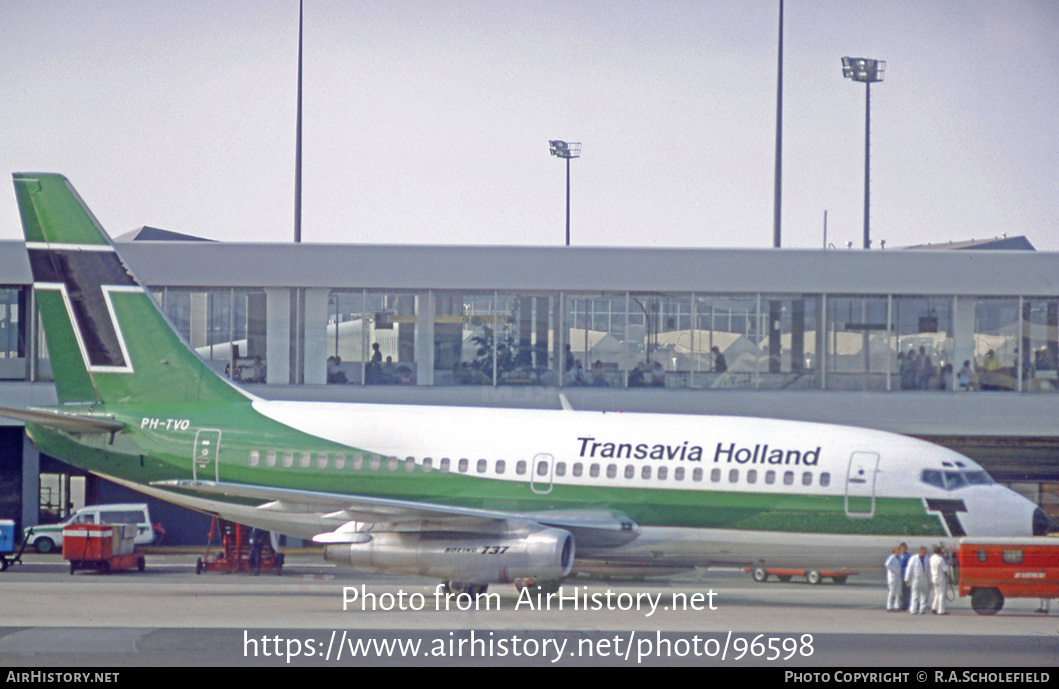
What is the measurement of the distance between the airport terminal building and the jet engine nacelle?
38.9ft

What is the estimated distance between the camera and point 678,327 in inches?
1314

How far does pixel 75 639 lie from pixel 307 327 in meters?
17.9

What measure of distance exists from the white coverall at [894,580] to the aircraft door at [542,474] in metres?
6.71

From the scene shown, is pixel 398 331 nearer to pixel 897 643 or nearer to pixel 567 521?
pixel 567 521

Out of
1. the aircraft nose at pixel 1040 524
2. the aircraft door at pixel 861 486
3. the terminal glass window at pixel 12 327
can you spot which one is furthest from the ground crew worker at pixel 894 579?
the terminal glass window at pixel 12 327

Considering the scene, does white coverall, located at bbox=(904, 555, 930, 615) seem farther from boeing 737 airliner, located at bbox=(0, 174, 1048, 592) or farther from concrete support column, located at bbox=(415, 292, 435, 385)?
concrete support column, located at bbox=(415, 292, 435, 385)

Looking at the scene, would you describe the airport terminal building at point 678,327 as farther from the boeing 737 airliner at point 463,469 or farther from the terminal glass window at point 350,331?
the boeing 737 airliner at point 463,469

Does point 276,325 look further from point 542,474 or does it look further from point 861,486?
point 861,486

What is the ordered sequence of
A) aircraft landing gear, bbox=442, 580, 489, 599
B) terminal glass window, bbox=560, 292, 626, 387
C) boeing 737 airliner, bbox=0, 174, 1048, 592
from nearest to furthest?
boeing 737 airliner, bbox=0, 174, 1048, 592
aircraft landing gear, bbox=442, 580, 489, 599
terminal glass window, bbox=560, 292, 626, 387

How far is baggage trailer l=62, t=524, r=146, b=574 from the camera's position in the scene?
28.3m

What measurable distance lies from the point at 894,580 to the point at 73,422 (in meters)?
17.3

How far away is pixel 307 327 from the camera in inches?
1329

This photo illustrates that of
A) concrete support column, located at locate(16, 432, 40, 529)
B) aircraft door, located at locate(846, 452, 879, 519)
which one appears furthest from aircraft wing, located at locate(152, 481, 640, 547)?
concrete support column, located at locate(16, 432, 40, 529)

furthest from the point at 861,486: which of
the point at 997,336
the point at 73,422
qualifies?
the point at 73,422
